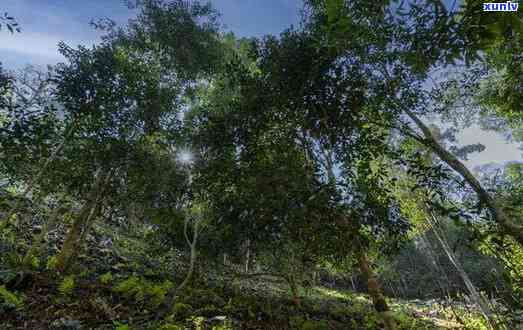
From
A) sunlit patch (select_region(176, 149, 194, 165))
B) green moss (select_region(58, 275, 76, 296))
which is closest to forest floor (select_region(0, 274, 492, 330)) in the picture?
green moss (select_region(58, 275, 76, 296))

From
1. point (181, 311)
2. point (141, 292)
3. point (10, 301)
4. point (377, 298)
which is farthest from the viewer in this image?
point (141, 292)

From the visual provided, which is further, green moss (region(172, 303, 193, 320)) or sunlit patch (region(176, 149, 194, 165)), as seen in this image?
sunlit patch (region(176, 149, 194, 165))

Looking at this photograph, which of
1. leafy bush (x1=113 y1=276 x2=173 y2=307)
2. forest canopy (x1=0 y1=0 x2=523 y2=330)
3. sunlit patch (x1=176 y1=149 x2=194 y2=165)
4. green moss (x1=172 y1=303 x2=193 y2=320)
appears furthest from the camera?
sunlit patch (x1=176 y1=149 x2=194 y2=165)

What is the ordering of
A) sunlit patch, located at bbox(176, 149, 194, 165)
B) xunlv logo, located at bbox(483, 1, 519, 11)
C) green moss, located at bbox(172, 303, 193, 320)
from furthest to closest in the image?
sunlit patch, located at bbox(176, 149, 194, 165)
green moss, located at bbox(172, 303, 193, 320)
xunlv logo, located at bbox(483, 1, 519, 11)

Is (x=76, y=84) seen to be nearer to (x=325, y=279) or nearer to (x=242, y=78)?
(x=242, y=78)

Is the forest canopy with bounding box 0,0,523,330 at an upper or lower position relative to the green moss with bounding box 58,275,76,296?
upper

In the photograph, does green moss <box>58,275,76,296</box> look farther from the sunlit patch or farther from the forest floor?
the sunlit patch

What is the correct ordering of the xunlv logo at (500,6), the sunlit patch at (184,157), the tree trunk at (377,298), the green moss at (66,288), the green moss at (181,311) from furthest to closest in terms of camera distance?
the sunlit patch at (184,157) → the green moss at (181,311) → the green moss at (66,288) → the tree trunk at (377,298) → the xunlv logo at (500,6)

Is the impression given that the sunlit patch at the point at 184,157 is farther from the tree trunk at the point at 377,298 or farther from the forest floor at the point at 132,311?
the tree trunk at the point at 377,298

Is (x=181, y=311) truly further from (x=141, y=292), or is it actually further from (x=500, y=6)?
(x=500, y=6)

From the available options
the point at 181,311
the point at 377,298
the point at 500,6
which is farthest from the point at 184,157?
the point at 500,6

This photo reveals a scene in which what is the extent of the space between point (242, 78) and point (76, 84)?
740 cm

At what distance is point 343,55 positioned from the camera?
628 cm

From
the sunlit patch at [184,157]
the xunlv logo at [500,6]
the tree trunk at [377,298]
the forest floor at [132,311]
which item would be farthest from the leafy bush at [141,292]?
the xunlv logo at [500,6]
